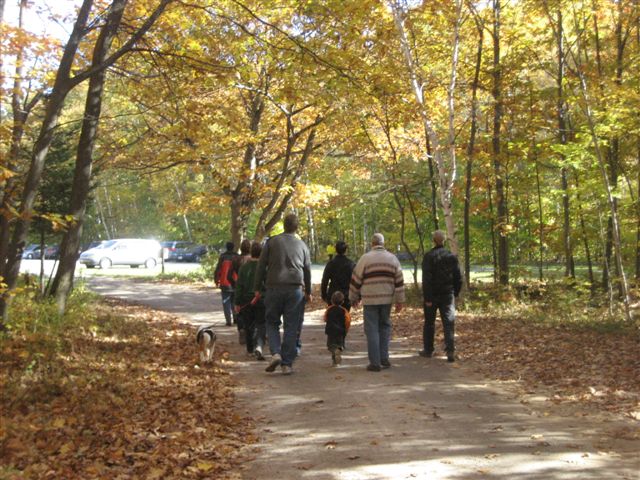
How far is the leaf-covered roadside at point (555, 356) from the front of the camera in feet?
24.9

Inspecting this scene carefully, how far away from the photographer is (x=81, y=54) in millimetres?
13703

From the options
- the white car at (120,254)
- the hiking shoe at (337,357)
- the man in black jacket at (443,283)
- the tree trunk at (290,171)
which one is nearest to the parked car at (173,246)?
the white car at (120,254)

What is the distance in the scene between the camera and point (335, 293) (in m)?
9.57

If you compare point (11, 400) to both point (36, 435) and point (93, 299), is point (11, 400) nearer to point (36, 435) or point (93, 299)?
point (36, 435)

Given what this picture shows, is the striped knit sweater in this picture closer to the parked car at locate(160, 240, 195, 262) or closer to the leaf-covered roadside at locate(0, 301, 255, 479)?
the leaf-covered roadside at locate(0, 301, 255, 479)

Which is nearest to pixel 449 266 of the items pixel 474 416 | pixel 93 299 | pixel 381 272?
pixel 381 272

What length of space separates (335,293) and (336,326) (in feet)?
1.62

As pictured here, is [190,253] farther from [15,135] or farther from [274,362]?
[274,362]

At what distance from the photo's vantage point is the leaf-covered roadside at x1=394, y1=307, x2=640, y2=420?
24.9ft

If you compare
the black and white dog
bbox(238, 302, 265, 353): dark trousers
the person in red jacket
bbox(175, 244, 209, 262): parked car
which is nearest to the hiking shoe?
bbox(238, 302, 265, 353): dark trousers

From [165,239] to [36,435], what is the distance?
6305 cm

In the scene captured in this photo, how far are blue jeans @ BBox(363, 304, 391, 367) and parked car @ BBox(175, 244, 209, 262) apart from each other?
4945 cm

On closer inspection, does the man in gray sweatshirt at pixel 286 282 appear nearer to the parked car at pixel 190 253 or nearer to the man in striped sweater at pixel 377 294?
the man in striped sweater at pixel 377 294

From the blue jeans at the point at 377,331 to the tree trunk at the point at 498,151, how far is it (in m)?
8.27
